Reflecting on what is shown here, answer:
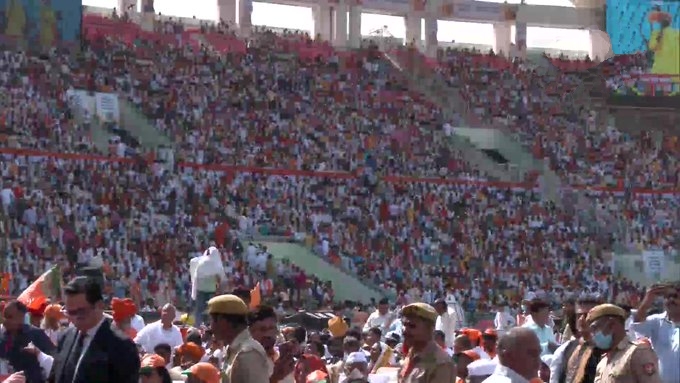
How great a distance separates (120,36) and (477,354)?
90.8 ft

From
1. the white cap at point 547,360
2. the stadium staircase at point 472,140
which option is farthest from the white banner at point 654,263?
the white cap at point 547,360

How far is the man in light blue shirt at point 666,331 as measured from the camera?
938 cm

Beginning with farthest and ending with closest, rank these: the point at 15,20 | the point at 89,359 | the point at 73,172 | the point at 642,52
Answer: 1. the point at 642,52
2. the point at 15,20
3. the point at 73,172
4. the point at 89,359

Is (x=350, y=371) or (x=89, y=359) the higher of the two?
(x=89, y=359)

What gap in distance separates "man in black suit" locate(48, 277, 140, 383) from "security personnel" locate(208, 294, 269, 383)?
0.59 metres

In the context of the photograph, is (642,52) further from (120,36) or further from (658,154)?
(120,36)

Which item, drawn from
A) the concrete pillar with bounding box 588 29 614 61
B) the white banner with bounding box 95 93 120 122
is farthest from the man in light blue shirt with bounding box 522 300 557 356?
the concrete pillar with bounding box 588 29 614 61

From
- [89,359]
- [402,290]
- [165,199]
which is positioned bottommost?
[402,290]

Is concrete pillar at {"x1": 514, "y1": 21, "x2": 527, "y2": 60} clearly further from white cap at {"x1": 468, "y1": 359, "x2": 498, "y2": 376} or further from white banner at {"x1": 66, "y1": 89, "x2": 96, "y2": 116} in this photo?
white cap at {"x1": 468, "y1": 359, "x2": 498, "y2": 376}

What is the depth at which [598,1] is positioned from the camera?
51.9 m

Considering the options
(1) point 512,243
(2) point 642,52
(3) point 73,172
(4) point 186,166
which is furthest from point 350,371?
(2) point 642,52

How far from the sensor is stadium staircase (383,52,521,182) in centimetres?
3966

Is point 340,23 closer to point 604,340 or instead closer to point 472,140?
point 472,140

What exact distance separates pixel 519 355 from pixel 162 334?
24.4 ft
